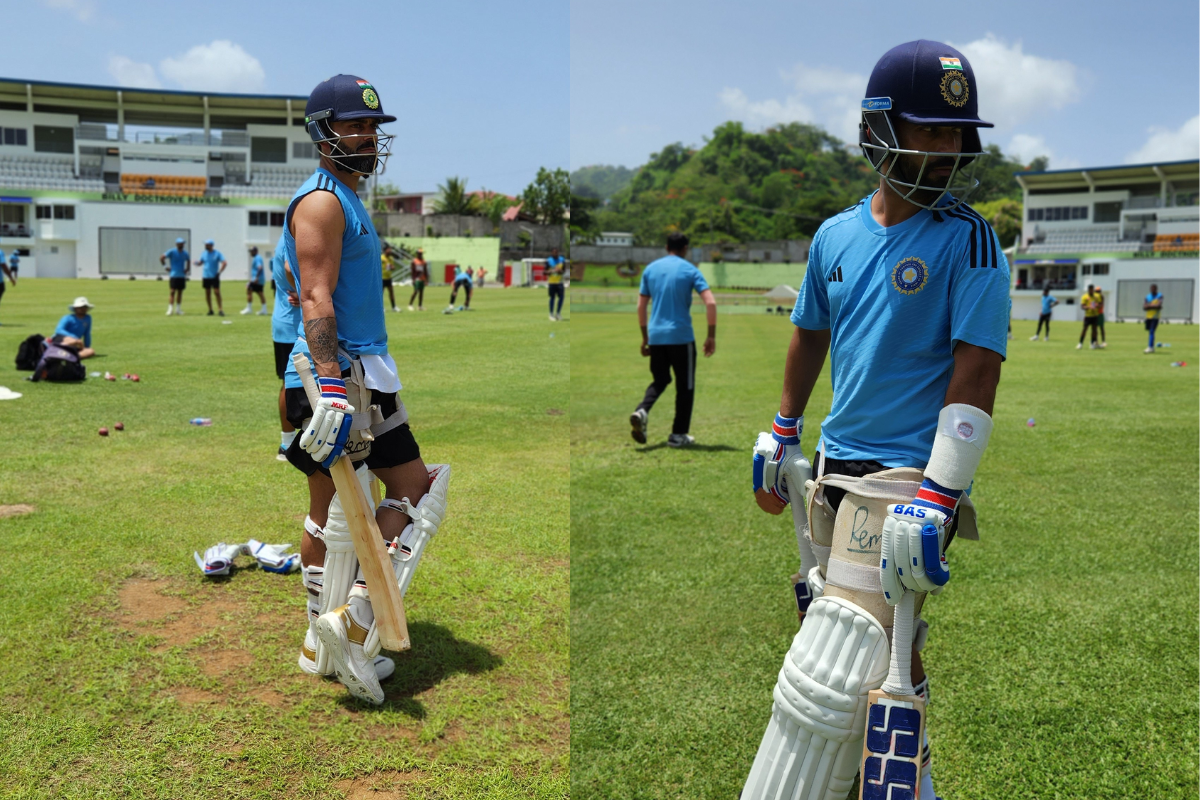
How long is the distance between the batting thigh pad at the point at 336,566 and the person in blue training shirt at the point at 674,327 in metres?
6.15

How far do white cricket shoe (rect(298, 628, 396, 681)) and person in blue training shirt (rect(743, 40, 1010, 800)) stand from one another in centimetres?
203

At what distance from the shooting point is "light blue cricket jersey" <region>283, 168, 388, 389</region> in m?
3.87

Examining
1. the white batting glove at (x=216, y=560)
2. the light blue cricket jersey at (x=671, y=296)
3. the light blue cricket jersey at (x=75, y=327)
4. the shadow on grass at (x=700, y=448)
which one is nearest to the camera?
the white batting glove at (x=216, y=560)

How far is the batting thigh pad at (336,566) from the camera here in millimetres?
3951

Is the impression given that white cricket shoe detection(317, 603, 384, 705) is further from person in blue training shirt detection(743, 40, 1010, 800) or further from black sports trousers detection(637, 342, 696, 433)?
black sports trousers detection(637, 342, 696, 433)

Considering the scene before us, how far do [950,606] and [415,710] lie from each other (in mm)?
3098

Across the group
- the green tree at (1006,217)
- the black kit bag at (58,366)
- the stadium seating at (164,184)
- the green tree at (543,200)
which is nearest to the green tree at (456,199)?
the green tree at (543,200)

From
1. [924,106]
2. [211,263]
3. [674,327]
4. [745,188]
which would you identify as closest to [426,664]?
[924,106]

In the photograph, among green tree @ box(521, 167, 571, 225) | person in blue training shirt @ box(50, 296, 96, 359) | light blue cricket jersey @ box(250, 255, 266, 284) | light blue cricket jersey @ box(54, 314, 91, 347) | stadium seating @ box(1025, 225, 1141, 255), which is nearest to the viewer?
person in blue training shirt @ box(50, 296, 96, 359)

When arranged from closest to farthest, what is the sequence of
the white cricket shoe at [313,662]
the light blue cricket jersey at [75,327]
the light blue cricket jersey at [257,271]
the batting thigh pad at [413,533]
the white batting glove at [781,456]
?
the white batting glove at [781,456] < the batting thigh pad at [413,533] < the white cricket shoe at [313,662] < the light blue cricket jersey at [75,327] < the light blue cricket jersey at [257,271]

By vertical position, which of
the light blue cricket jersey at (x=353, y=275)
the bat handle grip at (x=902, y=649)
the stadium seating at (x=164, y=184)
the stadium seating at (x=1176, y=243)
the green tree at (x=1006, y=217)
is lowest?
the bat handle grip at (x=902, y=649)

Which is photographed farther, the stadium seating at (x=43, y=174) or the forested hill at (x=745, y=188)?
the forested hill at (x=745, y=188)

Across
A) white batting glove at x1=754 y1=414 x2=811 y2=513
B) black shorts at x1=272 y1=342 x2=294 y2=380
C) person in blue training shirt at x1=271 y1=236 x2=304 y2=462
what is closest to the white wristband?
white batting glove at x1=754 y1=414 x2=811 y2=513

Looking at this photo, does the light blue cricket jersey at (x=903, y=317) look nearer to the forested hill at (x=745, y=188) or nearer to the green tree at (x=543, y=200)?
the green tree at (x=543, y=200)
